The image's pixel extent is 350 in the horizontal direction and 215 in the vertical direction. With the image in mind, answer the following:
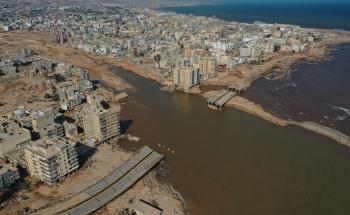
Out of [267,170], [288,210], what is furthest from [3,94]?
[288,210]

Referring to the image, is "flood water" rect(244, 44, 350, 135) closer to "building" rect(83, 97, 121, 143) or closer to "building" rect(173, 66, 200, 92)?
"building" rect(173, 66, 200, 92)

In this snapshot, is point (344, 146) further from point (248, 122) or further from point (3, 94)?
point (3, 94)

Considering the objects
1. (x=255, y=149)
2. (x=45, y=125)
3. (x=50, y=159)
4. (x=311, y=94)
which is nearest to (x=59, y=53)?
(x=45, y=125)

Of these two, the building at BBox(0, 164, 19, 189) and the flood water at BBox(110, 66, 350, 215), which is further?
the flood water at BBox(110, 66, 350, 215)

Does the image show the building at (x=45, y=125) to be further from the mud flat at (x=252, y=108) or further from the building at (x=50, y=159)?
the mud flat at (x=252, y=108)

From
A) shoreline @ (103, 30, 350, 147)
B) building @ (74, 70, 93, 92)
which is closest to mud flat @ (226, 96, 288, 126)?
shoreline @ (103, 30, 350, 147)

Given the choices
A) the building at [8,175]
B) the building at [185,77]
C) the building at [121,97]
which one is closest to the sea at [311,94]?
the building at [185,77]

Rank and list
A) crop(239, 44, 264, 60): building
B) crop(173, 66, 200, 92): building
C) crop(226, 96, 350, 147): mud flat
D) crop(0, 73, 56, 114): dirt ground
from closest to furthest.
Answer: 1. crop(226, 96, 350, 147): mud flat
2. crop(0, 73, 56, 114): dirt ground
3. crop(173, 66, 200, 92): building
4. crop(239, 44, 264, 60): building
